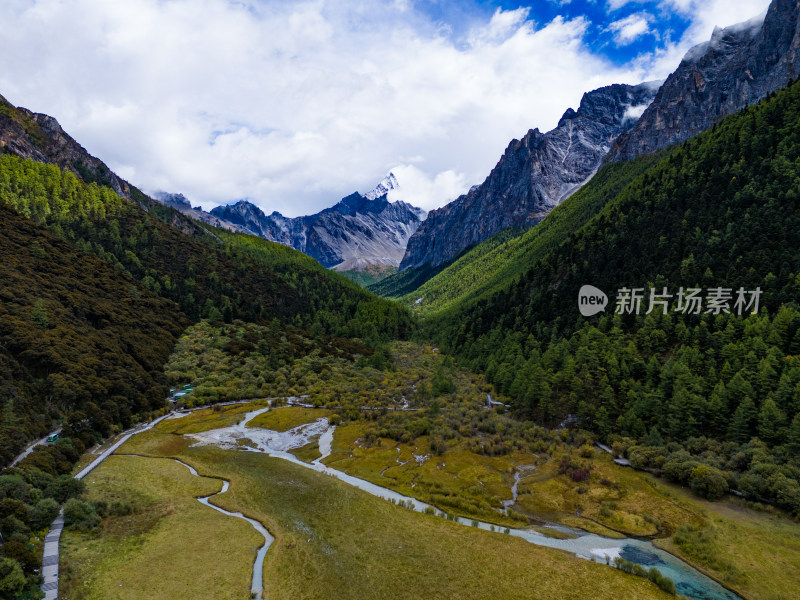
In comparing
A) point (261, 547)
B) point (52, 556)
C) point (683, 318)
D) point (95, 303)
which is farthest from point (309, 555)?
point (95, 303)

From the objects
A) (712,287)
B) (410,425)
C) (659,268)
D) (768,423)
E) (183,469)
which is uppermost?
(659,268)

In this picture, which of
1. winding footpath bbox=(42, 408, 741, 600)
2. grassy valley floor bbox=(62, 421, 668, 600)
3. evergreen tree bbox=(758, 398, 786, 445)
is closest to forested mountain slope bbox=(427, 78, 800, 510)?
evergreen tree bbox=(758, 398, 786, 445)

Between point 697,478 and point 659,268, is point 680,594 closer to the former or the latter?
point 697,478

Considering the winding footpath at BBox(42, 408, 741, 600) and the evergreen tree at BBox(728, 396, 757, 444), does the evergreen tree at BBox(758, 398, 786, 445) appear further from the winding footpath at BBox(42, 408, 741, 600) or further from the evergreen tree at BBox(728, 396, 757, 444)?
the winding footpath at BBox(42, 408, 741, 600)

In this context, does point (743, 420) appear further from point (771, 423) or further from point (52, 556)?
point (52, 556)

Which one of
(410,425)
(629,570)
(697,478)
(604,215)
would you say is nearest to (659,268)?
(604,215)

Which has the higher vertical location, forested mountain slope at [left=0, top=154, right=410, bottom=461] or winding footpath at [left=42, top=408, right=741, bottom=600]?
forested mountain slope at [left=0, top=154, right=410, bottom=461]

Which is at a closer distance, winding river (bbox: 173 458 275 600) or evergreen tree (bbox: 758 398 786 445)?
winding river (bbox: 173 458 275 600)

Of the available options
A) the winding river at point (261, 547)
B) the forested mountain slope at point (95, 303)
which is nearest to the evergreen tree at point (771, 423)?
the winding river at point (261, 547)

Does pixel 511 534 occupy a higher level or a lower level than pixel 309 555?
higher
